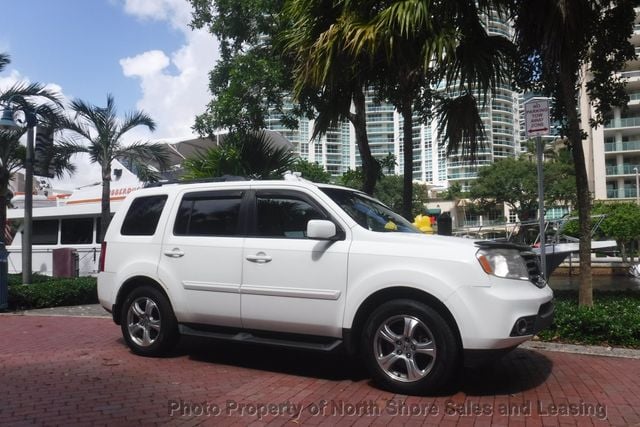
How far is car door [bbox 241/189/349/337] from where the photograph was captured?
5.00m

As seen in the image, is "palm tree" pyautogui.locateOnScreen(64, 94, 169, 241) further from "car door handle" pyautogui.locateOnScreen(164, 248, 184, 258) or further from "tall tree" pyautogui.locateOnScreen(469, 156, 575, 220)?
"tall tree" pyautogui.locateOnScreen(469, 156, 575, 220)

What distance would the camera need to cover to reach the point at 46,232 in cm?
1842

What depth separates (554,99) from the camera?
9.70m

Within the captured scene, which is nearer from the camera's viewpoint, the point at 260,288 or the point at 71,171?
the point at 260,288

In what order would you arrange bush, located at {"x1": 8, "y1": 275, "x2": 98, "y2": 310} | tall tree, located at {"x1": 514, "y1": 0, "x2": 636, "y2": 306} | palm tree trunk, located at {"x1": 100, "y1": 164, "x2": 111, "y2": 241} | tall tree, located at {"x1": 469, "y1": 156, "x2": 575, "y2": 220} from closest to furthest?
tall tree, located at {"x1": 514, "y1": 0, "x2": 636, "y2": 306}, bush, located at {"x1": 8, "y1": 275, "x2": 98, "y2": 310}, palm tree trunk, located at {"x1": 100, "y1": 164, "x2": 111, "y2": 241}, tall tree, located at {"x1": 469, "y1": 156, "x2": 575, "y2": 220}

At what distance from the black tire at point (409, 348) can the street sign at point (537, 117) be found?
3997 millimetres

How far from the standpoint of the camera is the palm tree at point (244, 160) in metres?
10.4

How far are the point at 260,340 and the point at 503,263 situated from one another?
2386 mm

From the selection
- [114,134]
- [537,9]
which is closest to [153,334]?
[537,9]

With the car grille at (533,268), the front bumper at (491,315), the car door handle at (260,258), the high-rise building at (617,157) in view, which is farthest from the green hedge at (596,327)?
the high-rise building at (617,157)

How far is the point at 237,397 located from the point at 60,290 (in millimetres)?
8153

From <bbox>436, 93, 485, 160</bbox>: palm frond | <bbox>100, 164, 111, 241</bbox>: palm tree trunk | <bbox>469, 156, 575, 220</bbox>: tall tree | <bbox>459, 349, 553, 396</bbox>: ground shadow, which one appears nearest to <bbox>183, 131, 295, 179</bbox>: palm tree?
<bbox>436, 93, 485, 160</bbox>: palm frond

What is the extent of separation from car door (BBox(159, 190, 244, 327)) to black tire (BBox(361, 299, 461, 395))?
148 centimetres

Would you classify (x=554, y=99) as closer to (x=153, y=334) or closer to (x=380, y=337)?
(x=380, y=337)
